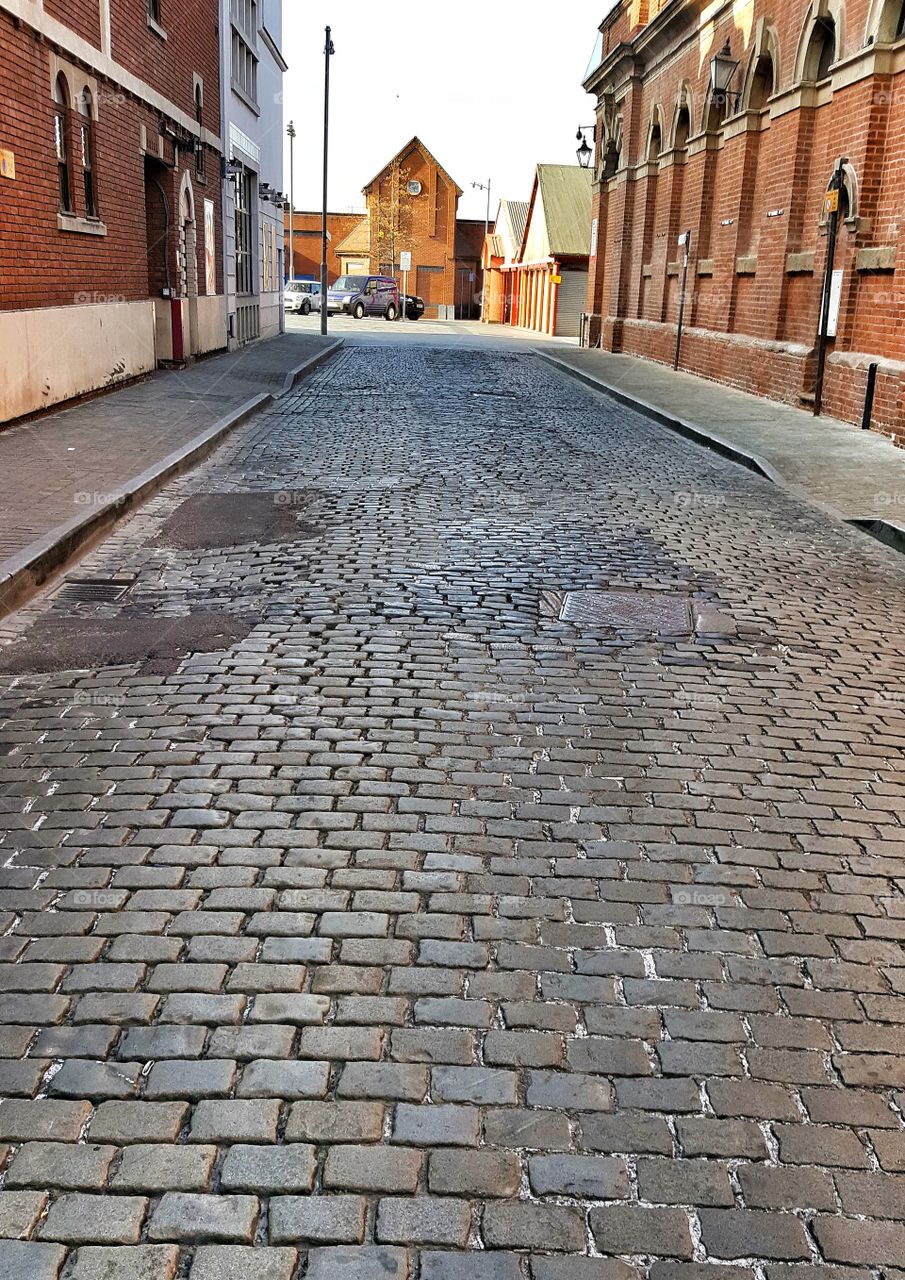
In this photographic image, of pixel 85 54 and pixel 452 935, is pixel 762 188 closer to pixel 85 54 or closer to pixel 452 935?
pixel 85 54

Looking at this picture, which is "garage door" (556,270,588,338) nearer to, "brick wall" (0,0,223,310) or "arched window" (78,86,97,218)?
"brick wall" (0,0,223,310)

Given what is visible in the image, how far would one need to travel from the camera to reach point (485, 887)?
12.6 ft

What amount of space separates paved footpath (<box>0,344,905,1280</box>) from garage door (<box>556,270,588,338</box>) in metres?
47.4

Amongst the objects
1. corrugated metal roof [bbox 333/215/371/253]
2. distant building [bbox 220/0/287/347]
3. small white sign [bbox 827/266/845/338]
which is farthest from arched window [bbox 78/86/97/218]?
corrugated metal roof [bbox 333/215/371/253]

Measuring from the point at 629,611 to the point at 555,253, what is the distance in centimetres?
4926

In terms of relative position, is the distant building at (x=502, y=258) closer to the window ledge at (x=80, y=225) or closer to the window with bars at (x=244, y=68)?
the window with bars at (x=244, y=68)

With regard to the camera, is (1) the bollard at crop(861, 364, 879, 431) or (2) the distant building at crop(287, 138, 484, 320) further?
(2) the distant building at crop(287, 138, 484, 320)

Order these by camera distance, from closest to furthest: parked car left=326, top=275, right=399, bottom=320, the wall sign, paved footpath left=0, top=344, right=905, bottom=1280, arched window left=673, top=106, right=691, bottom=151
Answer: paved footpath left=0, top=344, right=905, bottom=1280 → the wall sign → arched window left=673, top=106, right=691, bottom=151 → parked car left=326, top=275, right=399, bottom=320

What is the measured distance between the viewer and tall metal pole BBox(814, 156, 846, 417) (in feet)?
52.9

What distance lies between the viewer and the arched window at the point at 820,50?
17.4 meters

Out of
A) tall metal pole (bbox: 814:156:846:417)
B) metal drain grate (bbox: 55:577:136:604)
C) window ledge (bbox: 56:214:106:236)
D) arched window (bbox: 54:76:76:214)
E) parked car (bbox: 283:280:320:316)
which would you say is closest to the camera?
metal drain grate (bbox: 55:577:136:604)

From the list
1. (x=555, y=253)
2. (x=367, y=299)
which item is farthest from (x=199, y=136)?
(x=367, y=299)

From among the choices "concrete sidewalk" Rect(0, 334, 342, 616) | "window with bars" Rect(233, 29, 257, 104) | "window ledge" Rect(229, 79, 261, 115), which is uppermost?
"window with bars" Rect(233, 29, 257, 104)

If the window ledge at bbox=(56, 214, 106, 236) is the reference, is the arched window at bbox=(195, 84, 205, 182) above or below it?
above
